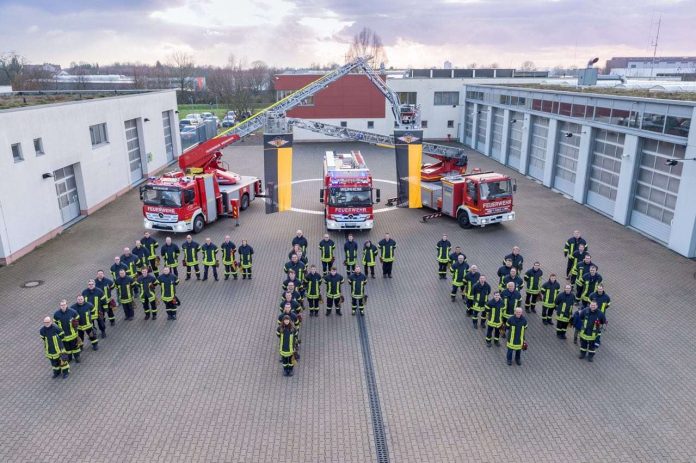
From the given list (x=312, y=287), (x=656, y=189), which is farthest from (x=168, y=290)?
(x=656, y=189)

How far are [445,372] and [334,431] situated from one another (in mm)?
2792

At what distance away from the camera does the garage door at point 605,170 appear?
1961 centimetres

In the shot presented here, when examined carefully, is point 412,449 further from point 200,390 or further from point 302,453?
point 200,390

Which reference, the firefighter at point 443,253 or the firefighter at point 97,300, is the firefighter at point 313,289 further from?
the firefighter at point 97,300

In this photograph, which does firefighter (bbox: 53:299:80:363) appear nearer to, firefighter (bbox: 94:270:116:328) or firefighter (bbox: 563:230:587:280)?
firefighter (bbox: 94:270:116:328)

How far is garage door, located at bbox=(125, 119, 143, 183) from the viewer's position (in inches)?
1025

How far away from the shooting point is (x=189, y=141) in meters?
38.8

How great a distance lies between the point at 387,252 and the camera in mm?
14141

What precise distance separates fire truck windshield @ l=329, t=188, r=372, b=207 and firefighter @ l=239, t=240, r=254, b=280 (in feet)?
13.8

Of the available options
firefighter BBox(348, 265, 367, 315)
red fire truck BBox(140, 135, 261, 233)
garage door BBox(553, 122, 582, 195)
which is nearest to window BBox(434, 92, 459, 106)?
garage door BBox(553, 122, 582, 195)

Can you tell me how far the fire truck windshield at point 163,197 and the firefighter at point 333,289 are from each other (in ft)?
25.5

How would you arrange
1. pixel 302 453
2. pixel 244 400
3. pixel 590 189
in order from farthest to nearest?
pixel 590 189 → pixel 244 400 → pixel 302 453

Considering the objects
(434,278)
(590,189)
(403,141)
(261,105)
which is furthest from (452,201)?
(261,105)

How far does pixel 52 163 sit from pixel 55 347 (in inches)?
425
